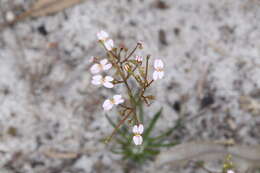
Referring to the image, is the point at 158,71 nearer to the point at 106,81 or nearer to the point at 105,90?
the point at 106,81

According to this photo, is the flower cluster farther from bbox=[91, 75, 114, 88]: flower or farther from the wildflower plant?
the wildflower plant

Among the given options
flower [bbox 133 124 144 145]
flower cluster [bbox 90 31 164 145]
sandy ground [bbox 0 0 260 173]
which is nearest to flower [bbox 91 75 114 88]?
flower cluster [bbox 90 31 164 145]

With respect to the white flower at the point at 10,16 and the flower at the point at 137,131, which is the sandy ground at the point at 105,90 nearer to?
the white flower at the point at 10,16

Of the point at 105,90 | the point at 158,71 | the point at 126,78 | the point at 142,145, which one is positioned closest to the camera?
the point at 126,78

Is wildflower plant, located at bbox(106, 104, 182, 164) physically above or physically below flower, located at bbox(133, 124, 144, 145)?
below

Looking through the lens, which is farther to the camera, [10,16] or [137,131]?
[10,16]

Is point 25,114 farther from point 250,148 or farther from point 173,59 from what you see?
point 250,148

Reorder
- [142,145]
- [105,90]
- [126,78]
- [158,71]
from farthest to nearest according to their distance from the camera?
[105,90] → [142,145] → [158,71] → [126,78]

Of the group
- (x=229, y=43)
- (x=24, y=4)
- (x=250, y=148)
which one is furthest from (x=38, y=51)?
(x=250, y=148)

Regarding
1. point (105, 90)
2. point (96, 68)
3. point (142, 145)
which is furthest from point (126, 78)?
point (105, 90)
